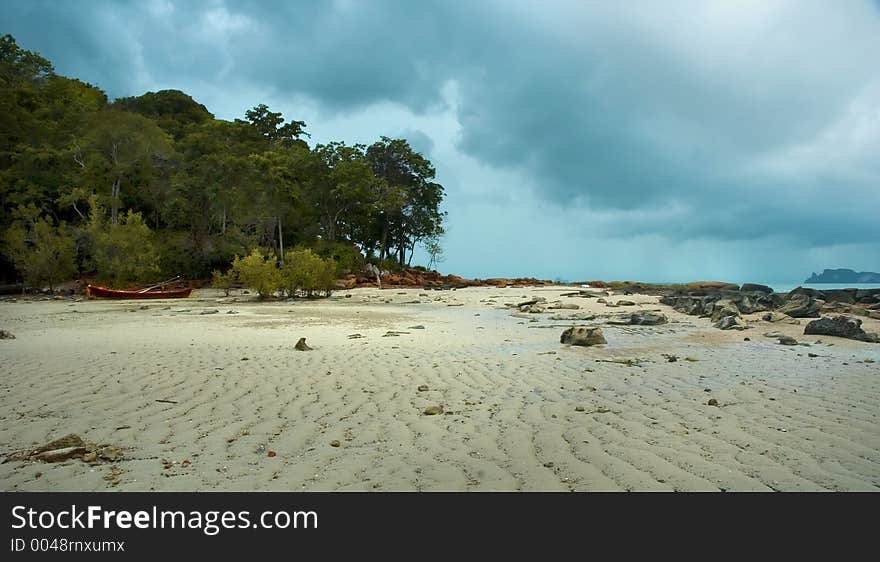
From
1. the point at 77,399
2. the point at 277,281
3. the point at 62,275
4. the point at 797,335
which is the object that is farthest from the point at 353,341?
the point at 62,275

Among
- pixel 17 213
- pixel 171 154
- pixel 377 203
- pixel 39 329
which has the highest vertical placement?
pixel 171 154

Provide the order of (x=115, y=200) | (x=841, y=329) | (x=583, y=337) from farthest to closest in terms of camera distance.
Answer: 1. (x=115, y=200)
2. (x=841, y=329)
3. (x=583, y=337)

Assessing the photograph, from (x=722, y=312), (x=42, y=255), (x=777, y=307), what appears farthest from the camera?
(x=42, y=255)

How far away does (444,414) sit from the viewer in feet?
15.5

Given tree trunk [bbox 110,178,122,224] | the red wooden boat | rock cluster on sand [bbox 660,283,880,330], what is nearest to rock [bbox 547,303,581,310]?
rock cluster on sand [bbox 660,283,880,330]

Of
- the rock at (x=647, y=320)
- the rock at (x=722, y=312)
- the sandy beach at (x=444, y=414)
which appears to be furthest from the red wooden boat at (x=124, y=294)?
the rock at (x=722, y=312)

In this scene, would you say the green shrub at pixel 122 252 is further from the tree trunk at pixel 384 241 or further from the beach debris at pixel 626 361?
the beach debris at pixel 626 361

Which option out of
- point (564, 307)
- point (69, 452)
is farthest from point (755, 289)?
point (69, 452)

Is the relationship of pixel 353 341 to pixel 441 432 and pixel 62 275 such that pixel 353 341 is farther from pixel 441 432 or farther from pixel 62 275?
pixel 62 275

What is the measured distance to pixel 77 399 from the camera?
5.16 metres

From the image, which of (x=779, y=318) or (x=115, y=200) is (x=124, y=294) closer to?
(x=115, y=200)

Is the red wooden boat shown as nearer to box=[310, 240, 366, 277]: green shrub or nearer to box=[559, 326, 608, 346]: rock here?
box=[310, 240, 366, 277]: green shrub

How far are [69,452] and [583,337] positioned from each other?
7815 mm
